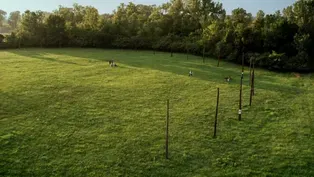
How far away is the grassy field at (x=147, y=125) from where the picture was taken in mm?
14469

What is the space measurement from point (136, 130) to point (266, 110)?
10.7m

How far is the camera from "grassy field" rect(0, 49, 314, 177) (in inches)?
570

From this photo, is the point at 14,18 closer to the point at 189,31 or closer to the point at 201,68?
the point at 189,31

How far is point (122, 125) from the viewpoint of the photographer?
18.7m

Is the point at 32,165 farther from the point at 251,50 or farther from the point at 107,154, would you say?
the point at 251,50

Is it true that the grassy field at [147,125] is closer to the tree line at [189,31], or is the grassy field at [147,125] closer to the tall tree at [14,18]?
the tree line at [189,31]

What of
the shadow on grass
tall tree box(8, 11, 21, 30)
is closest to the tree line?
the shadow on grass

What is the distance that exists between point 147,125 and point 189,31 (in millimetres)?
37885

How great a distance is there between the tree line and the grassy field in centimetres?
603

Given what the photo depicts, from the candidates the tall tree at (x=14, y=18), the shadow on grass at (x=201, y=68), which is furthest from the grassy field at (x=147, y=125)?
the tall tree at (x=14, y=18)

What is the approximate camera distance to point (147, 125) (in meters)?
18.8

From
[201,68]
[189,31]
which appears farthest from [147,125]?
[189,31]

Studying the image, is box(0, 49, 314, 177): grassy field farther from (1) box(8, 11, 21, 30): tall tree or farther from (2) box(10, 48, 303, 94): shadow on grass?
(1) box(8, 11, 21, 30): tall tree

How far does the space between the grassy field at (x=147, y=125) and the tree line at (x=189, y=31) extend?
603cm
